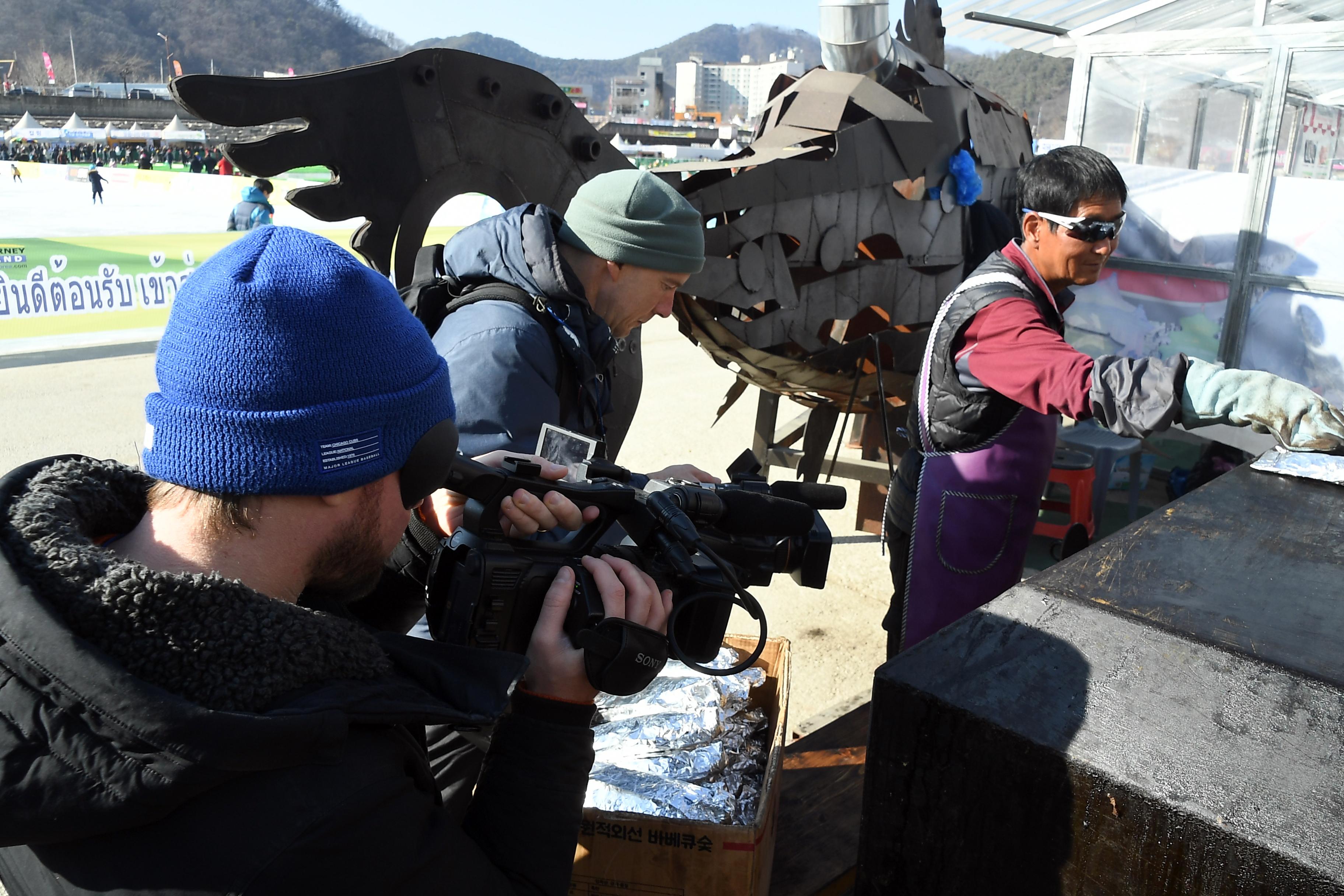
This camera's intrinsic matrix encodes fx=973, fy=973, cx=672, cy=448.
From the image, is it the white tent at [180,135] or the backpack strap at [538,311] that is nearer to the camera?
the backpack strap at [538,311]

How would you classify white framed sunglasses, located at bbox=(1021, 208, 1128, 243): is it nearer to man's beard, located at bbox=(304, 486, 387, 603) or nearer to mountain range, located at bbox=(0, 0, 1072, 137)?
man's beard, located at bbox=(304, 486, 387, 603)

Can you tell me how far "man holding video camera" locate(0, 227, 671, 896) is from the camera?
2.78 feet

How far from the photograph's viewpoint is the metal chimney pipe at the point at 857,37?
4.14m

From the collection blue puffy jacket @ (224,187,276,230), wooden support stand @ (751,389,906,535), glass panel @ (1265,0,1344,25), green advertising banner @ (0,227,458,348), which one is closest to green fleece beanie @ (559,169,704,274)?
wooden support stand @ (751,389,906,535)

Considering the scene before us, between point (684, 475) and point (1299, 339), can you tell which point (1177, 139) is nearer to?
point (1299, 339)

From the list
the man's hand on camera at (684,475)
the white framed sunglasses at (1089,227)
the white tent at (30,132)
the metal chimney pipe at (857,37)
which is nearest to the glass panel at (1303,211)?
the metal chimney pipe at (857,37)

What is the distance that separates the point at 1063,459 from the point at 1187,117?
7.48 ft

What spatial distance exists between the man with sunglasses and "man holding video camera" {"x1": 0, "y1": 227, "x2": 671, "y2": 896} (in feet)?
4.68

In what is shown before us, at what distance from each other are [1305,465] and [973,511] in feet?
2.71

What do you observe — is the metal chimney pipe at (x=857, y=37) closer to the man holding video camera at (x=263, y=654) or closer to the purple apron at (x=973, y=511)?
the purple apron at (x=973, y=511)

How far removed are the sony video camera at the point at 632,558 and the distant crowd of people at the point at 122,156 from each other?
22.7m

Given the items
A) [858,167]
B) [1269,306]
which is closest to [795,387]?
[858,167]

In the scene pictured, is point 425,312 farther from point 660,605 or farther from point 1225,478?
point 1225,478

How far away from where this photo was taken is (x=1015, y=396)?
232 centimetres
